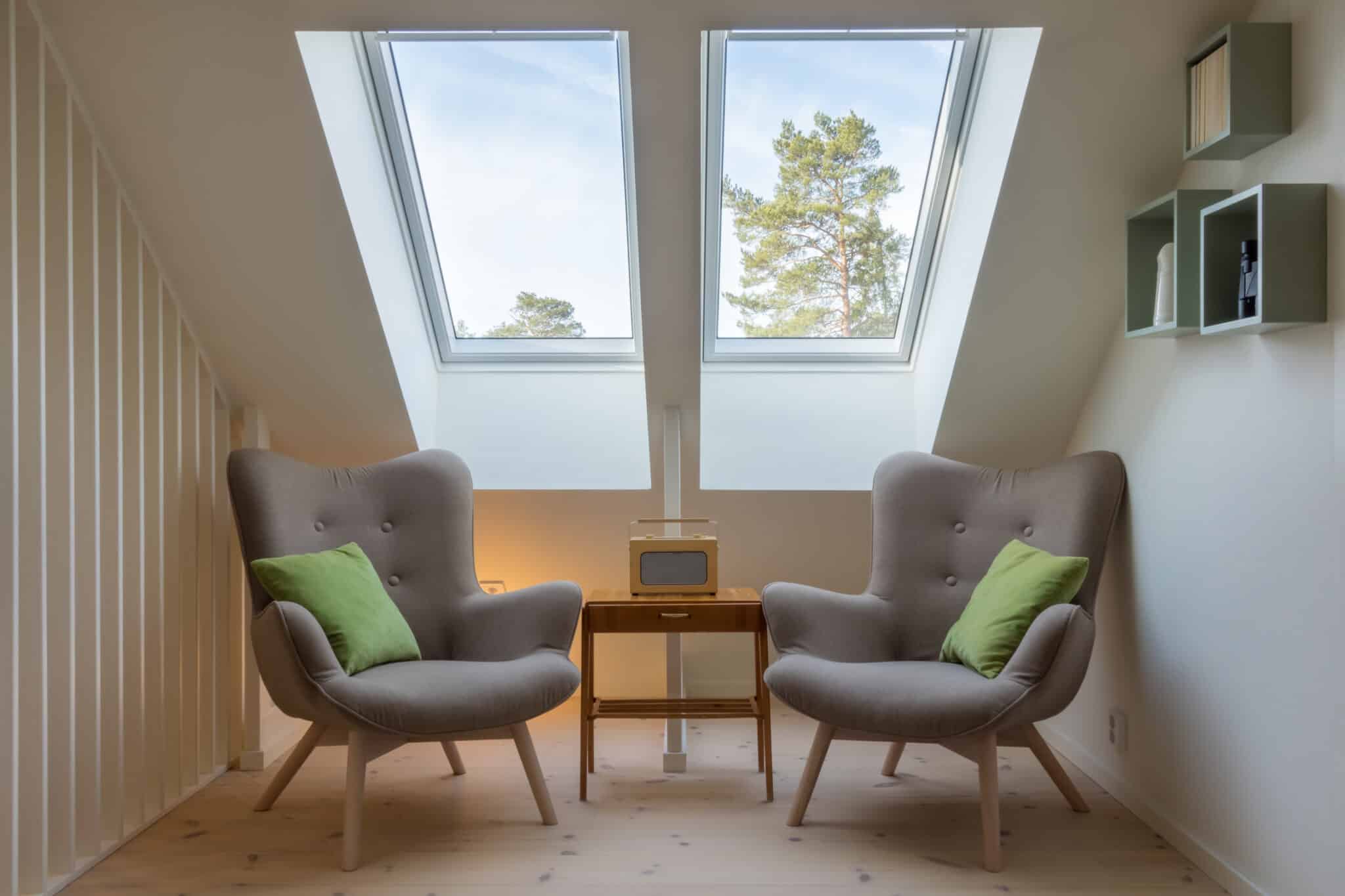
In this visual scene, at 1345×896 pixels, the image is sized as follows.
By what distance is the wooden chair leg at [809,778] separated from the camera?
8.73ft

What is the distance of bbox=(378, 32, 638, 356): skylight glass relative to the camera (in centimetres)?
300

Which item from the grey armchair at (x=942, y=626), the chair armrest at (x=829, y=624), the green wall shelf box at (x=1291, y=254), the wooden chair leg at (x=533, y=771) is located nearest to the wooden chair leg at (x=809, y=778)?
the grey armchair at (x=942, y=626)

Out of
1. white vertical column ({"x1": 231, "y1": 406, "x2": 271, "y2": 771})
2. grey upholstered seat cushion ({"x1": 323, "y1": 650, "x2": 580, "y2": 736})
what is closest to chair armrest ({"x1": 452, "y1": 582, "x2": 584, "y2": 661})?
grey upholstered seat cushion ({"x1": 323, "y1": 650, "x2": 580, "y2": 736})

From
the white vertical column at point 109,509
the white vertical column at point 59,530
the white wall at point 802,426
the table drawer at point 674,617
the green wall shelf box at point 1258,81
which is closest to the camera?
the green wall shelf box at point 1258,81

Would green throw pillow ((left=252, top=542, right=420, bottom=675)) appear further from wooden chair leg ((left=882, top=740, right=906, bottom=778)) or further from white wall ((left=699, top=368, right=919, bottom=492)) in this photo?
wooden chair leg ((left=882, top=740, right=906, bottom=778))

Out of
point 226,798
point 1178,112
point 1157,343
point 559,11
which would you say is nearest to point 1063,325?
point 1157,343

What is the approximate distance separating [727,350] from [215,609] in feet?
6.43

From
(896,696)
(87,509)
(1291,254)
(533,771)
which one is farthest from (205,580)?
(1291,254)

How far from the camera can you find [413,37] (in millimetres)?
2898

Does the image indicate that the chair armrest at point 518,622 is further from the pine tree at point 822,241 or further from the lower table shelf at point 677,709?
the pine tree at point 822,241

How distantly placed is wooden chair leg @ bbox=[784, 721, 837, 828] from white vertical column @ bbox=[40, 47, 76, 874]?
174 centimetres

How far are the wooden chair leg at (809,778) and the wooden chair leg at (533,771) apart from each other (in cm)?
64

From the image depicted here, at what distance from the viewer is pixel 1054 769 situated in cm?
270

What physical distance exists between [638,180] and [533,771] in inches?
62.7
